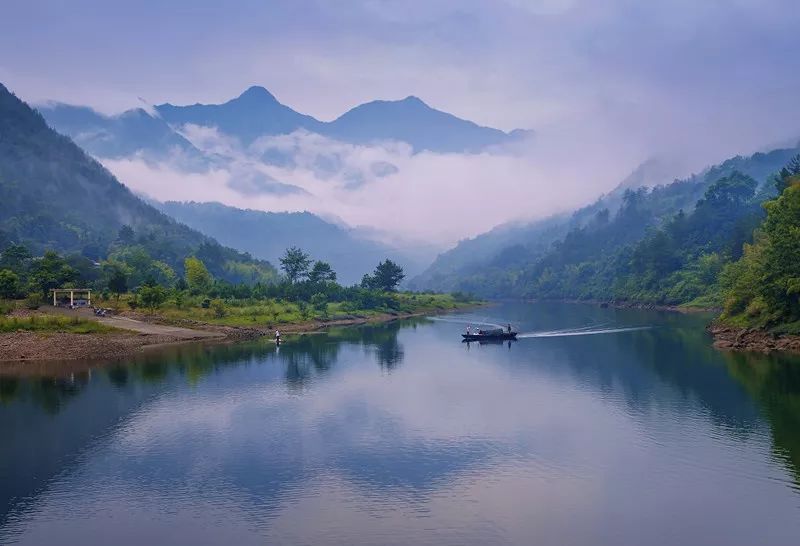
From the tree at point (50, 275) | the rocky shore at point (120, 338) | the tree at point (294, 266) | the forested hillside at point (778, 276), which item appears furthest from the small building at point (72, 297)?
the forested hillside at point (778, 276)

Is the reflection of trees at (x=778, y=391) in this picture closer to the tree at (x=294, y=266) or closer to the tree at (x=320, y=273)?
the tree at (x=320, y=273)

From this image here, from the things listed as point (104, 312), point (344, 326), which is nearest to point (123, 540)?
point (104, 312)

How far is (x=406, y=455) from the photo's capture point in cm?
3300

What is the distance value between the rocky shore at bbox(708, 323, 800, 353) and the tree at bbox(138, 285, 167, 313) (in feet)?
241

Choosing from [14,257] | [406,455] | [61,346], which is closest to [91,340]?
[61,346]

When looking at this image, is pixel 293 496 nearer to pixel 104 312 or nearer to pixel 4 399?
pixel 4 399

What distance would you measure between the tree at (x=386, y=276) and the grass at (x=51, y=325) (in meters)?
82.5

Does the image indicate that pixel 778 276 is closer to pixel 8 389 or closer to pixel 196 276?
pixel 8 389

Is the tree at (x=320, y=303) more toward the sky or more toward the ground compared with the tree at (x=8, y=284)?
more toward the ground

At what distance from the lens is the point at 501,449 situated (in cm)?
3353

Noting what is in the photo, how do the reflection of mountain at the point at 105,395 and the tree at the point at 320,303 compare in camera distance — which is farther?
the tree at the point at 320,303

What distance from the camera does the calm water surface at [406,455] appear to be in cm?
2429

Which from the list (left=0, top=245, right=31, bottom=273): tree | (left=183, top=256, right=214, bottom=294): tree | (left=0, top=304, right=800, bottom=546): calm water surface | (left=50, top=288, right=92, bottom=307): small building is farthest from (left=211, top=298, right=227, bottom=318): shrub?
(left=0, top=304, right=800, bottom=546): calm water surface

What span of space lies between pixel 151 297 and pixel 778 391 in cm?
7784
